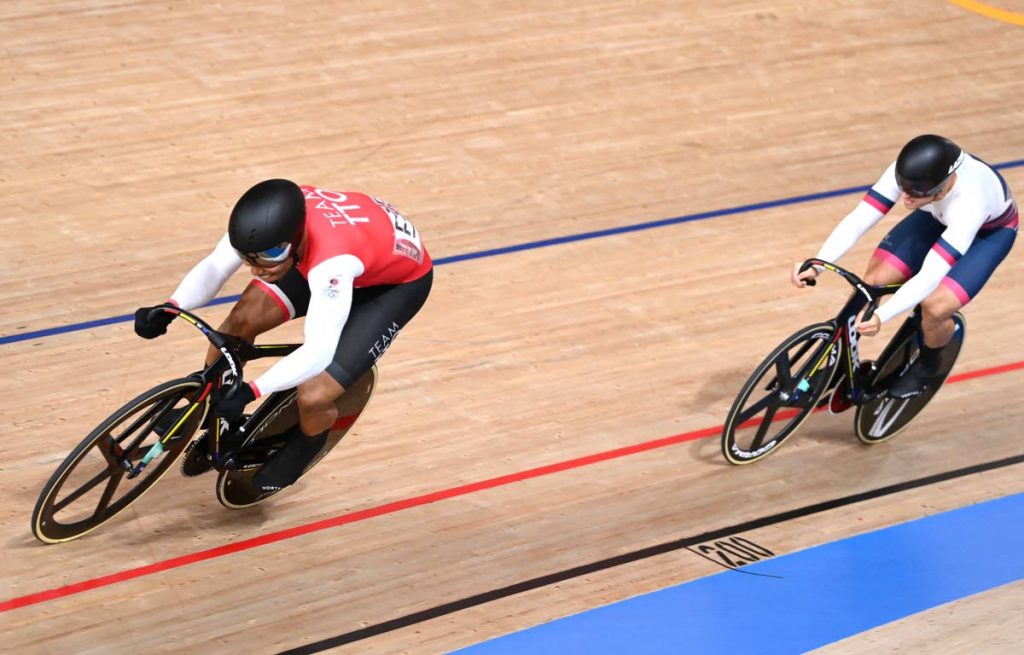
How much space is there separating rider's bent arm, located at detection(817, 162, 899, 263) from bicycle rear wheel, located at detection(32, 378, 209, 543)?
2067mm

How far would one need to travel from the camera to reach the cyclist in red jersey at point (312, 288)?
3.40 meters

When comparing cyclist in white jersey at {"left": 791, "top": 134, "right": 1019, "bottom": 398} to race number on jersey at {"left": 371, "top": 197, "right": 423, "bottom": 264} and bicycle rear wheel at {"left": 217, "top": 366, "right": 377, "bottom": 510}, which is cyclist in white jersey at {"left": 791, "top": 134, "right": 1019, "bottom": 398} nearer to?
race number on jersey at {"left": 371, "top": 197, "right": 423, "bottom": 264}

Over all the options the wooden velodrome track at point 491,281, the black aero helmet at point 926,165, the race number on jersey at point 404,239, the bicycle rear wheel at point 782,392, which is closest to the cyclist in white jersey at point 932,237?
the black aero helmet at point 926,165

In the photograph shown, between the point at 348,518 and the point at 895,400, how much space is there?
2007 millimetres

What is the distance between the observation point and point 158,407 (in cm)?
369

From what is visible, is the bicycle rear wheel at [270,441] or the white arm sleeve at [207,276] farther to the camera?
the bicycle rear wheel at [270,441]

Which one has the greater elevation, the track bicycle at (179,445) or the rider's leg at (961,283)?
the rider's leg at (961,283)

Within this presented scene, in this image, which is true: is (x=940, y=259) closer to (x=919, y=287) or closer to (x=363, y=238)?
(x=919, y=287)

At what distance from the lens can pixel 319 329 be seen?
11.3ft

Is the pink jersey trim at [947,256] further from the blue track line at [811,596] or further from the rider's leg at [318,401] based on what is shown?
the rider's leg at [318,401]

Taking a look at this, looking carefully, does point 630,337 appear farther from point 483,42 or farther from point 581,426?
A: point 483,42

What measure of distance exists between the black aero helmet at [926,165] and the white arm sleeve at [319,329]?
177 centimetres

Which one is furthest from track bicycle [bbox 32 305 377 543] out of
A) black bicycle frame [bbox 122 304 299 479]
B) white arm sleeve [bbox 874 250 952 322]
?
white arm sleeve [bbox 874 250 952 322]

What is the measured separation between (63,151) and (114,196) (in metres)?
0.50
